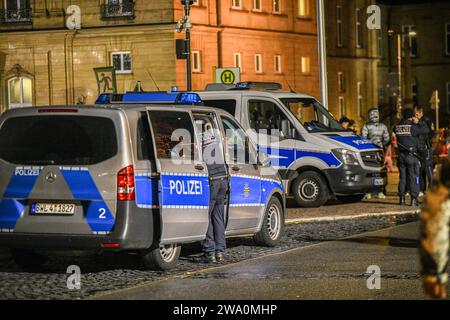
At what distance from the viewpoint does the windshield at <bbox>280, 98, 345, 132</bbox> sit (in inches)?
928

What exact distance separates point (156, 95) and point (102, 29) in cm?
3311

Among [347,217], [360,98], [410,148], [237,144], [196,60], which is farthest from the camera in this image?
[360,98]

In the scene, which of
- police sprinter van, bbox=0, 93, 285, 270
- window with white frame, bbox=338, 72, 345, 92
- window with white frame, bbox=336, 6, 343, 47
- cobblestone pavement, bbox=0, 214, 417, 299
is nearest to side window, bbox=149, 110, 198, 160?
police sprinter van, bbox=0, 93, 285, 270

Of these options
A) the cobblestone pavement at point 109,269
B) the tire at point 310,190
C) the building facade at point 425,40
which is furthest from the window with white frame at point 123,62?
the building facade at point 425,40

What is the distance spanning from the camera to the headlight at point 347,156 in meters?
23.5

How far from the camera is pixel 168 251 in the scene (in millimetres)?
13641

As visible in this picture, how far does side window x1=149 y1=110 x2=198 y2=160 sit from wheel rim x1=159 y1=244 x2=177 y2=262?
1034 mm

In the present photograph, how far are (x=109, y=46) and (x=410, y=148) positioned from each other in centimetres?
2636

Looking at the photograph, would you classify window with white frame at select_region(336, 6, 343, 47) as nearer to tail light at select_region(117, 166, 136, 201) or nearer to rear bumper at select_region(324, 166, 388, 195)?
rear bumper at select_region(324, 166, 388, 195)

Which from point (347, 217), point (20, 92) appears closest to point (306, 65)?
point (20, 92)

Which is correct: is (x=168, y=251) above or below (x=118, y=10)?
below

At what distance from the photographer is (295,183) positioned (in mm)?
23875

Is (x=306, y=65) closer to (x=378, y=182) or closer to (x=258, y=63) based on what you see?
(x=258, y=63)
